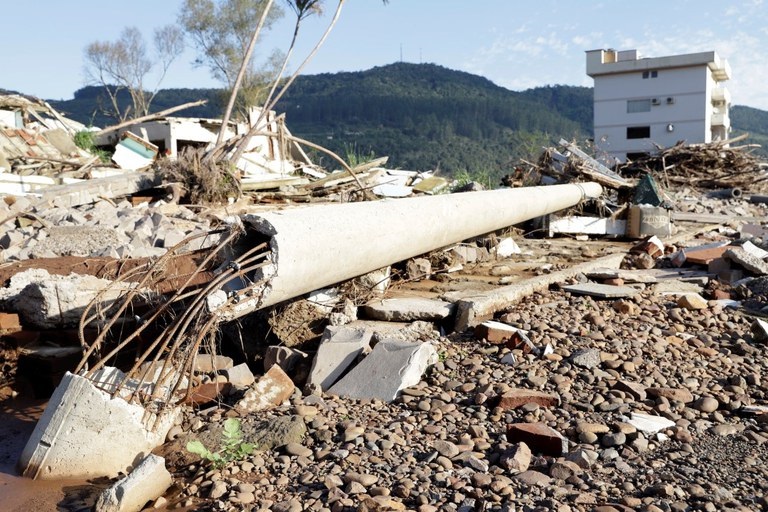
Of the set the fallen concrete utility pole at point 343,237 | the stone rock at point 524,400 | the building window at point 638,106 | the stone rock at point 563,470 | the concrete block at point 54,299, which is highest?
the building window at point 638,106

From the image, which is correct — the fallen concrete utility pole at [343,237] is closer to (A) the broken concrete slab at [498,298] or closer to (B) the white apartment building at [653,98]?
(A) the broken concrete slab at [498,298]

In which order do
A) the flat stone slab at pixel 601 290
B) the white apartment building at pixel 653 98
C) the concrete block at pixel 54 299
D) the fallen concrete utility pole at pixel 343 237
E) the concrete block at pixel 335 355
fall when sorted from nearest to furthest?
the fallen concrete utility pole at pixel 343 237 < the concrete block at pixel 335 355 < the concrete block at pixel 54 299 < the flat stone slab at pixel 601 290 < the white apartment building at pixel 653 98

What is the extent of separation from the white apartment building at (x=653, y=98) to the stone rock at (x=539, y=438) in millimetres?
33885

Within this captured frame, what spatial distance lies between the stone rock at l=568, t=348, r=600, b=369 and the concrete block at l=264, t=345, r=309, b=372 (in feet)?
5.05

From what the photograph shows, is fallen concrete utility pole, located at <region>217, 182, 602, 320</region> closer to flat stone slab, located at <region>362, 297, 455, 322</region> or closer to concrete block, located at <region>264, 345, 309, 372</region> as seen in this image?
flat stone slab, located at <region>362, 297, 455, 322</region>

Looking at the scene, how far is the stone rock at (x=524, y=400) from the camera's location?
318 cm

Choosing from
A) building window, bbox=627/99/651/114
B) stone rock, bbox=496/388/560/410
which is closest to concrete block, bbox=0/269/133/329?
stone rock, bbox=496/388/560/410

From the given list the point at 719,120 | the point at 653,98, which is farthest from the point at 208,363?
the point at 719,120

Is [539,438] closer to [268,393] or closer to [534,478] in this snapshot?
[534,478]

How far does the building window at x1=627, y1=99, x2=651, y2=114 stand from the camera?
36.4 m

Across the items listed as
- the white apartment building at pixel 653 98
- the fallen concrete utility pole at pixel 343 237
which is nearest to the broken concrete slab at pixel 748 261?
the fallen concrete utility pole at pixel 343 237

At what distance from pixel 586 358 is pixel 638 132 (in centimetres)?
3637

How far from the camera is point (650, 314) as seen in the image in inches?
183

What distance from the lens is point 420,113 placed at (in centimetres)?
7331
